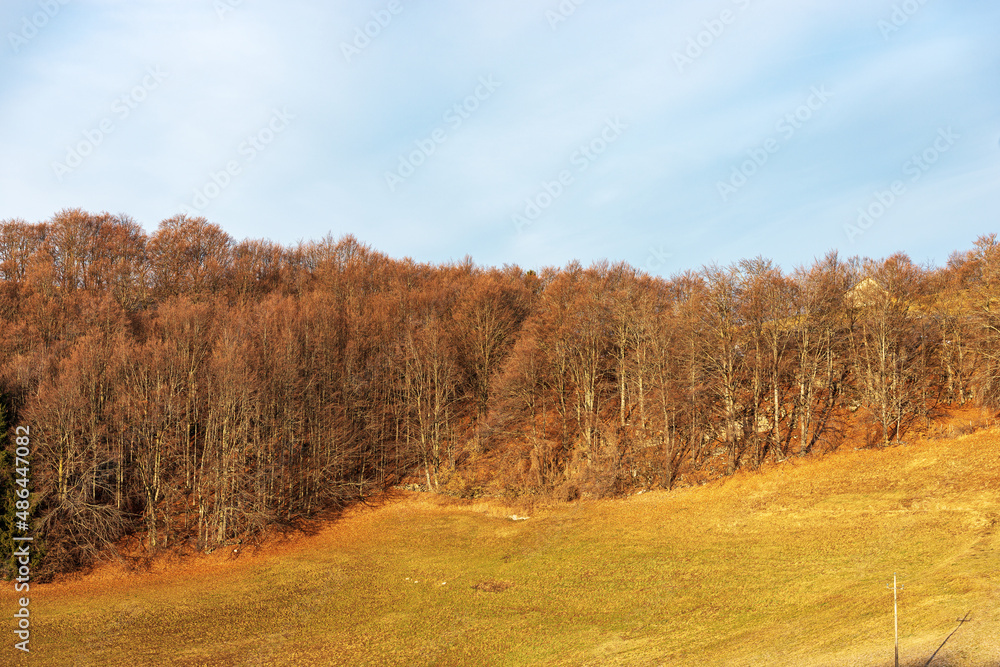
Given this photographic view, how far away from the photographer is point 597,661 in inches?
890

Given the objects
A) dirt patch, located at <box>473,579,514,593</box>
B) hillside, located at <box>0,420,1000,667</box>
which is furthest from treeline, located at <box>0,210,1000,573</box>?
dirt patch, located at <box>473,579,514,593</box>

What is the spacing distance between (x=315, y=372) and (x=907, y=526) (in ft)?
144

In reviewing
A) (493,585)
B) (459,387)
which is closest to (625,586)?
(493,585)

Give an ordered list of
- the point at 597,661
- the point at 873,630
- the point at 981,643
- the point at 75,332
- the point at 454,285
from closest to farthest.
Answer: the point at 981,643, the point at 873,630, the point at 597,661, the point at 75,332, the point at 454,285

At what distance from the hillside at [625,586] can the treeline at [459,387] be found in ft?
14.3

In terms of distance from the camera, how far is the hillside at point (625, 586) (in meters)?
22.4

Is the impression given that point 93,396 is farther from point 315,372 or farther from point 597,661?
point 597,661

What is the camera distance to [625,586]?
30.5m

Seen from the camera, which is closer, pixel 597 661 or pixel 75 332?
pixel 597 661

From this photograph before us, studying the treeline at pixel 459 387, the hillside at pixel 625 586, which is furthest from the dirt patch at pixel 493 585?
the treeline at pixel 459 387

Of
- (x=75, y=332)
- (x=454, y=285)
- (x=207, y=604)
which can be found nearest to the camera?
(x=207, y=604)

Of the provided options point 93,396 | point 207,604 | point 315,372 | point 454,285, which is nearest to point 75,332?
point 93,396

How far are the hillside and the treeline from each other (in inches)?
172

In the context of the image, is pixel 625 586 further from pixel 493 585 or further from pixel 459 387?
pixel 459 387
